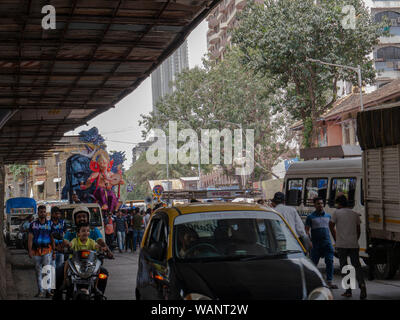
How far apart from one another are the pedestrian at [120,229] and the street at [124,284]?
3.97 m

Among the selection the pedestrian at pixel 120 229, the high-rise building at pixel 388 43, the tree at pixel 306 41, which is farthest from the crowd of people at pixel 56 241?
the high-rise building at pixel 388 43

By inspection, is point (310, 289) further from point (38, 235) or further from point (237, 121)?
point (237, 121)

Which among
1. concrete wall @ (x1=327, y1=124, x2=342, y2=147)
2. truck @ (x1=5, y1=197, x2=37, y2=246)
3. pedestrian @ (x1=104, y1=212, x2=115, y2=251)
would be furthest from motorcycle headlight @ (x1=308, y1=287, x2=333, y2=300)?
concrete wall @ (x1=327, y1=124, x2=342, y2=147)

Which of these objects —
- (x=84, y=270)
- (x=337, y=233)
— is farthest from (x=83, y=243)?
(x=337, y=233)

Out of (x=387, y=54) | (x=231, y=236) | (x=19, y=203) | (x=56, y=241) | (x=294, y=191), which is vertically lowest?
(x=19, y=203)

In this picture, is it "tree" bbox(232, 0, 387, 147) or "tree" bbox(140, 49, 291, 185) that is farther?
"tree" bbox(140, 49, 291, 185)

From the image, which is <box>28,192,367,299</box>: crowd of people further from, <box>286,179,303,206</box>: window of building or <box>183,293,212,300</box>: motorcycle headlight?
<box>286,179,303,206</box>: window of building

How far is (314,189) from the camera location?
62.4ft

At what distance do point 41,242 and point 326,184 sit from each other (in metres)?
8.05

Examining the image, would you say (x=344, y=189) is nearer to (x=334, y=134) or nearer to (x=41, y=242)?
(x=41, y=242)

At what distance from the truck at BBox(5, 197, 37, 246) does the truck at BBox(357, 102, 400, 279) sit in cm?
2759

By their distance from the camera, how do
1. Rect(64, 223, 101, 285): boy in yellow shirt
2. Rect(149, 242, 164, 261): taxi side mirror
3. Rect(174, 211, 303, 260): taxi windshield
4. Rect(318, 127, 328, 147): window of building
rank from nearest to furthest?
1. Rect(174, 211, 303, 260): taxi windshield
2. Rect(149, 242, 164, 261): taxi side mirror
3. Rect(64, 223, 101, 285): boy in yellow shirt
4. Rect(318, 127, 328, 147): window of building

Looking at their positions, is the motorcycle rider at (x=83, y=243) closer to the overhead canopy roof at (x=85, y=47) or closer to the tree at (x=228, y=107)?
the overhead canopy roof at (x=85, y=47)

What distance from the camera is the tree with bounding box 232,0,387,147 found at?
36.1 m
